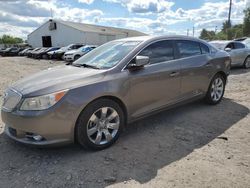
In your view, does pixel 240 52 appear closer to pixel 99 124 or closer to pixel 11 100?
pixel 99 124

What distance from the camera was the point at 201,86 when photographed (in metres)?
5.39

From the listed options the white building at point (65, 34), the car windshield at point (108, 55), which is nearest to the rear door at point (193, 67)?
the car windshield at point (108, 55)

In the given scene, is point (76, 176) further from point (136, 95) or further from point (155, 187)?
point (136, 95)

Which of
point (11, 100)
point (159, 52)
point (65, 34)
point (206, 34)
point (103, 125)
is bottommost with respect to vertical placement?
point (103, 125)

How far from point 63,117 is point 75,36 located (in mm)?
38054

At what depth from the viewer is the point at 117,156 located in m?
3.59

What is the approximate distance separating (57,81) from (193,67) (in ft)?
9.01

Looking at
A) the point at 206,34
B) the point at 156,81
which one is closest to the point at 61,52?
the point at 156,81

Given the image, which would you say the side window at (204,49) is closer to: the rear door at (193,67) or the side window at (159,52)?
the rear door at (193,67)

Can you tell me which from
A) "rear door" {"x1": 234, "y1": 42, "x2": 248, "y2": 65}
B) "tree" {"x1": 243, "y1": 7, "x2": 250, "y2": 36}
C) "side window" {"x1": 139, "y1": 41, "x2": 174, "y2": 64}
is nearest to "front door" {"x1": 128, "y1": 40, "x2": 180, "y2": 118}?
"side window" {"x1": 139, "y1": 41, "x2": 174, "y2": 64}

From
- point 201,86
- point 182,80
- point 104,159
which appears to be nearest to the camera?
point 104,159

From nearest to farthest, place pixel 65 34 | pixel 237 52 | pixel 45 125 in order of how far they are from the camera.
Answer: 1. pixel 45 125
2. pixel 237 52
3. pixel 65 34

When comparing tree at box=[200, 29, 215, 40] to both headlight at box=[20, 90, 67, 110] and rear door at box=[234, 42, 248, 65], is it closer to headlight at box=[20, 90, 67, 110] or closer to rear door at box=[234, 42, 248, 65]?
rear door at box=[234, 42, 248, 65]

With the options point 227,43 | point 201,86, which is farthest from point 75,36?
point 201,86
